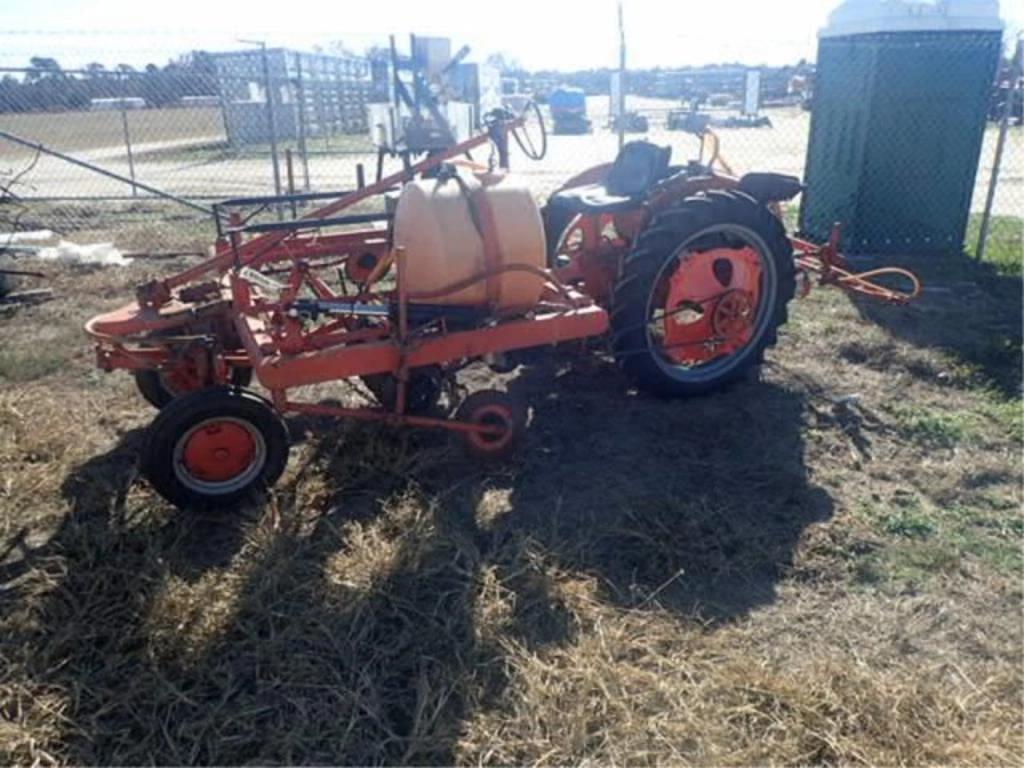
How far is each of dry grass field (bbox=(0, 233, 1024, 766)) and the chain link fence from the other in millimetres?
2608

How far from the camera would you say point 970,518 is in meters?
3.41

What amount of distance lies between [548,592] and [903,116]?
21.7ft

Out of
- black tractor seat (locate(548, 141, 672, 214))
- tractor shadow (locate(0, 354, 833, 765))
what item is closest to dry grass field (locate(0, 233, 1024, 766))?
tractor shadow (locate(0, 354, 833, 765))

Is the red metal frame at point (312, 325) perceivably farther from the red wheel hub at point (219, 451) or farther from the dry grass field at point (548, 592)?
the dry grass field at point (548, 592)

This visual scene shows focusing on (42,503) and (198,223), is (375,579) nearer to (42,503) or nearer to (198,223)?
(42,503)

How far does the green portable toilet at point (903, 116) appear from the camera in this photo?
7.53 m

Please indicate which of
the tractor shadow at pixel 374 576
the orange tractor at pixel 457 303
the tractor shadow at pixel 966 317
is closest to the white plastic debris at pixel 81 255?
the orange tractor at pixel 457 303

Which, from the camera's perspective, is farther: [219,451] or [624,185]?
[624,185]

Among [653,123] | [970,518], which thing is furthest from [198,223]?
[653,123]

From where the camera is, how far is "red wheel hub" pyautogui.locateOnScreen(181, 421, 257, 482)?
3277 millimetres

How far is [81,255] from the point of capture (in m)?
7.74

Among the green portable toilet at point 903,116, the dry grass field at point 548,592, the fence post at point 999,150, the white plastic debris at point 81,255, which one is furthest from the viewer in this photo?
the white plastic debris at point 81,255

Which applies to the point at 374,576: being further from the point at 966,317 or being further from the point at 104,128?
the point at 104,128

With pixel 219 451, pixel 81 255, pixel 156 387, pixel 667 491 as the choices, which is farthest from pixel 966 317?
pixel 81 255
